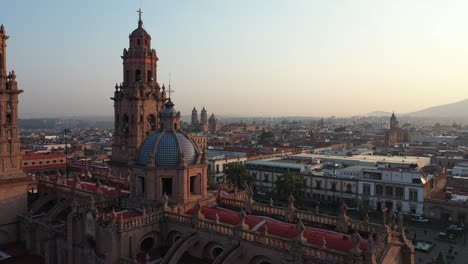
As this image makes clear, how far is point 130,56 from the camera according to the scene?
4431cm

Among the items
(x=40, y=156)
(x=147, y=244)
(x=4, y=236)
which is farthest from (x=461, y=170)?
(x=40, y=156)

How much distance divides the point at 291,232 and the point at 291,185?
4908 centimetres

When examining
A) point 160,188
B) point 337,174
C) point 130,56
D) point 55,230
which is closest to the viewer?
point 160,188

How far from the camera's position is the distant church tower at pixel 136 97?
145 feet

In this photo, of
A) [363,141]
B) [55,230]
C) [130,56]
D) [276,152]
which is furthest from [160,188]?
[363,141]

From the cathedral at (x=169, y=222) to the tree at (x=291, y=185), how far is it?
37434 millimetres

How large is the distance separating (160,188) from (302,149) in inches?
4222

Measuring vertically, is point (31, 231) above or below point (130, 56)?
below

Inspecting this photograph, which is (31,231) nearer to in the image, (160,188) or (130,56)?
(160,188)

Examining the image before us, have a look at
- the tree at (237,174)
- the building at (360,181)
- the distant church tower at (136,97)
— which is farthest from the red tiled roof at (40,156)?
the distant church tower at (136,97)

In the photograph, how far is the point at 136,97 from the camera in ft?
143

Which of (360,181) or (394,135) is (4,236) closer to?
(360,181)

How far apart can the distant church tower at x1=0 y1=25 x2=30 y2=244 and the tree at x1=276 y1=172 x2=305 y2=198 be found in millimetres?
45089

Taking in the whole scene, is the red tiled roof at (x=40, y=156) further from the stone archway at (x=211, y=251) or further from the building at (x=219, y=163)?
the stone archway at (x=211, y=251)
